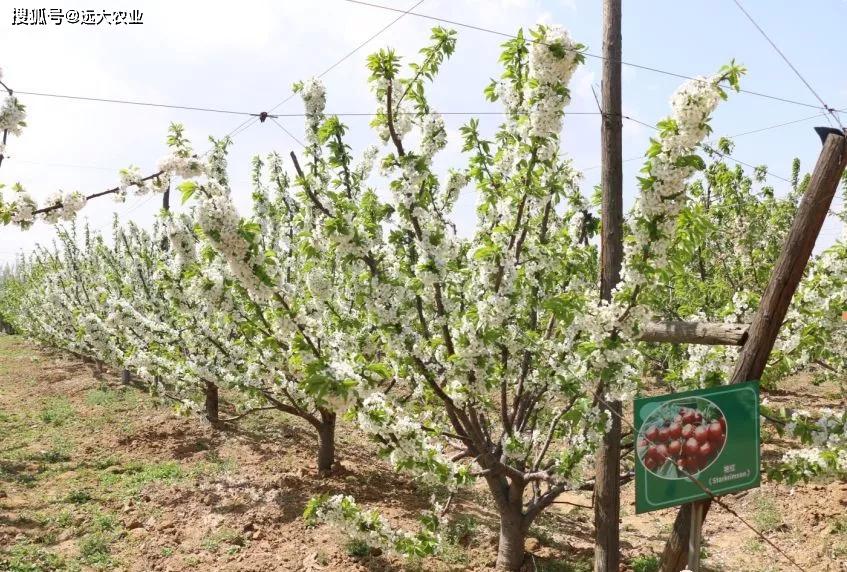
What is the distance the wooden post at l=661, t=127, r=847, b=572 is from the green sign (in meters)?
0.23

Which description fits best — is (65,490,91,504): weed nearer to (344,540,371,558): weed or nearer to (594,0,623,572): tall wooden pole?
(344,540,371,558): weed

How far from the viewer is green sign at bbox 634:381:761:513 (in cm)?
393

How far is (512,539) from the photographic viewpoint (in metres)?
5.81

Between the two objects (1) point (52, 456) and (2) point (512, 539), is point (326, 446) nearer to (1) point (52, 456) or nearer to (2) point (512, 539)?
(2) point (512, 539)

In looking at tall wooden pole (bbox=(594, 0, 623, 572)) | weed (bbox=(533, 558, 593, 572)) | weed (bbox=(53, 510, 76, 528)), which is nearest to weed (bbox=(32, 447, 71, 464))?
weed (bbox=(53, 510, 76, 528))

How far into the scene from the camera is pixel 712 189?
12.1 meters

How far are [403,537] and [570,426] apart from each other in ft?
6.35

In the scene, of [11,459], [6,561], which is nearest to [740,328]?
[6,561]

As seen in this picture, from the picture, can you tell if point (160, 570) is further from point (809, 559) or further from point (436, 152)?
point (809, 559)

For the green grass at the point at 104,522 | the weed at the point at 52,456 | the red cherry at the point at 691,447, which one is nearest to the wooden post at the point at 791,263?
the red cherry at the point at 691,447

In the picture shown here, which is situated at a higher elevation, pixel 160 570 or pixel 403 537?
pixel 403 537

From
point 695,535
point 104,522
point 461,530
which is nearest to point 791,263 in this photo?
point 695,535

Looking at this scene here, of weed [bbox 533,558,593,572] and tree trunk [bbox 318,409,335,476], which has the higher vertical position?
Answer: tree trunk [bbox 318,409,335,476]

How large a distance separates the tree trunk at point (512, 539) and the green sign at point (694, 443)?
210cm
